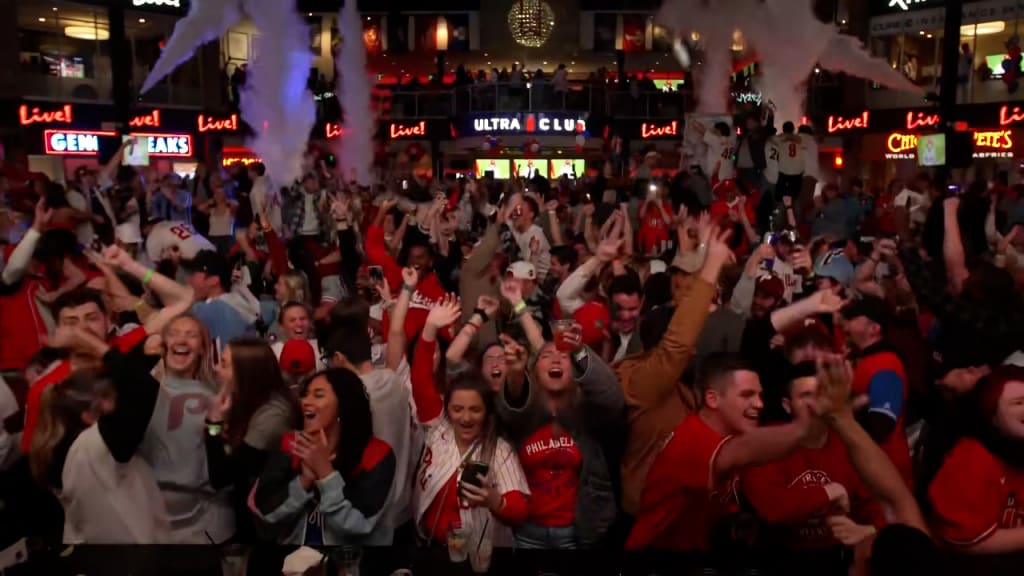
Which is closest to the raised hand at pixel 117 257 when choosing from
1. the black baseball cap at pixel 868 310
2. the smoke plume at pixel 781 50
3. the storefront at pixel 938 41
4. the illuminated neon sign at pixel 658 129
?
the black baseball cap at pixel 868 310

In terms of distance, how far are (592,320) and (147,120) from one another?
2633 centimetres

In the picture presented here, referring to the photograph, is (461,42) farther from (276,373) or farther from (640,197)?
(276,373)

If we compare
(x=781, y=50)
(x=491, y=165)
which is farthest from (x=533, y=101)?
(x=781, y=50)

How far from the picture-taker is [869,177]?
31.8 m

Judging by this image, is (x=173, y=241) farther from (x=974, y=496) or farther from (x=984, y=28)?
(x=984, y=28)

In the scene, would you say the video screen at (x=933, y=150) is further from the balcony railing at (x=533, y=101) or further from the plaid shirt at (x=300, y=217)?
the balcony railing at (x=533, y=101)

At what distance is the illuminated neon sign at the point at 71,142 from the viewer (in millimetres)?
24891

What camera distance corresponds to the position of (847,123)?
30.5m

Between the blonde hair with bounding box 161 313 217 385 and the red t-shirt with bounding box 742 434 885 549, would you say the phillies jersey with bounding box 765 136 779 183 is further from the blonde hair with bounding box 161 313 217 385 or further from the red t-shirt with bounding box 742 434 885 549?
the blonde hair with bounding box 161 313 217 385

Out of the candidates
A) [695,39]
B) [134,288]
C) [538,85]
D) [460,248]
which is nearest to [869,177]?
[695,39]

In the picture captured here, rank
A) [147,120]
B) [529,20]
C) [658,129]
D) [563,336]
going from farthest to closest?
[529,20], [658,129], [147,120], [563,336]

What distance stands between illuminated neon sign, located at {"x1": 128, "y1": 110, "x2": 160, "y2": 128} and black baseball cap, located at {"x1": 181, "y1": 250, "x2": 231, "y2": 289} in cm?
2439

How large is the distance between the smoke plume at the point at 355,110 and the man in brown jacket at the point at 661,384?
74.4 ft

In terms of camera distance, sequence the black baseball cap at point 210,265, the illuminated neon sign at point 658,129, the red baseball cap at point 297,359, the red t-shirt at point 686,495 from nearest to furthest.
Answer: the red t-shirt at point 686,495 → the red baseball cap at point 297,359 → the black baseball cap at point 210,265 → the illuminated neon sign at point 658,129
